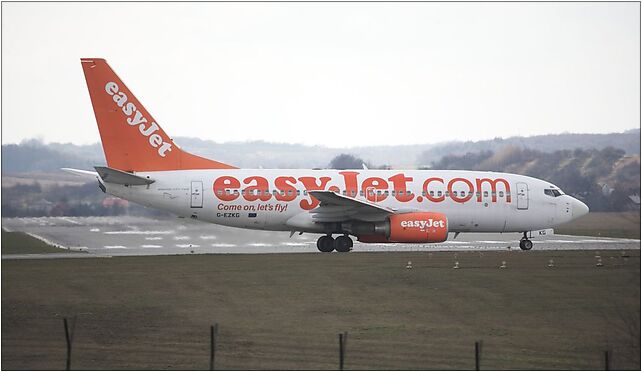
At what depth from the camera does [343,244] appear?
38.9 meters

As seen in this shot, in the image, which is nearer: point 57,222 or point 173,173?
point 173,173

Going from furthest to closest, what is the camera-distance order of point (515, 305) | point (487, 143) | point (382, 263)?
point (487, 143) → point (382, 263) → point (515, 305)

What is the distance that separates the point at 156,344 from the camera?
21.1 meters

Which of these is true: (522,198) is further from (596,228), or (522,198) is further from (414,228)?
(596,228)

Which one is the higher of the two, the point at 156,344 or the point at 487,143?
the point at 487,143

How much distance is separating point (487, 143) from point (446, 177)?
110 feet

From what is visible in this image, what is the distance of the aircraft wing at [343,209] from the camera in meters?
37.3

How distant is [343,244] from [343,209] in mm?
1517

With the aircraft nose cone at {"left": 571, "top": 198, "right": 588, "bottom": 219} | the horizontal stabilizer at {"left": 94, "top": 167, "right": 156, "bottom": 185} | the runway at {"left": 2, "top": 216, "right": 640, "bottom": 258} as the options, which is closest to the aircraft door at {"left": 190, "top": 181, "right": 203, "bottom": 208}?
the horizontal stabilizer at {"left": 94, "top": 167, "right": 156, "bottom": 185}

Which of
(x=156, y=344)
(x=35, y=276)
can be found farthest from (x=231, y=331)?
(x=35, y=276)

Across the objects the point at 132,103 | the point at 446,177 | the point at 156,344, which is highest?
the point at 132,103

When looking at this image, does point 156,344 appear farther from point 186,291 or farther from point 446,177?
point 446,177

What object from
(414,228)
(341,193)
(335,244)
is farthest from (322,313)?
(341,193)

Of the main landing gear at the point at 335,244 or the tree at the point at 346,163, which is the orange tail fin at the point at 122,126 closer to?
the main landing gear at the point at 335,244
